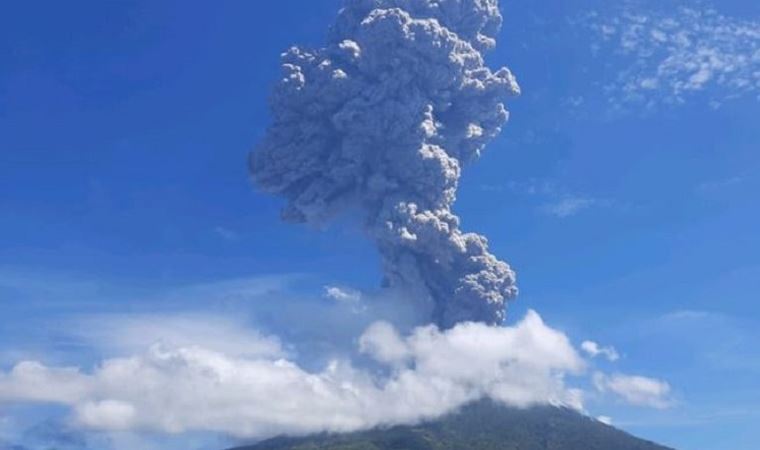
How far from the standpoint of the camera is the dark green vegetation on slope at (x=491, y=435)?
149000 millimetres

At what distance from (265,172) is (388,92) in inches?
852

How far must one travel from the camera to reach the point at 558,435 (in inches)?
6132

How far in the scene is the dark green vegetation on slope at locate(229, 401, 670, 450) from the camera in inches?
5866

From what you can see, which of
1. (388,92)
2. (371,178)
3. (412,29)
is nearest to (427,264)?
(371,178)

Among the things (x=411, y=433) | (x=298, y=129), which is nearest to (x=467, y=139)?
(x=298, y=129)

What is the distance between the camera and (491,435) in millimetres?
157500

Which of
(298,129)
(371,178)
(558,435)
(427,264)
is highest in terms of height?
(298,129)

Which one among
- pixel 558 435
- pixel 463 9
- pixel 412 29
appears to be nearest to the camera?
pixel 412 29

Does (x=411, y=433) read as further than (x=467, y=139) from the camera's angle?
Yes

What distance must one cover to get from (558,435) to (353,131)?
76.3 meters

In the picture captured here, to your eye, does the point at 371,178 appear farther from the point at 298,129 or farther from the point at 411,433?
the point at 411,433

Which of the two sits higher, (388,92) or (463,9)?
(463,9)

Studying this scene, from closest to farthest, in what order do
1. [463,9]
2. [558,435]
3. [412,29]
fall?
1. [412,29]
2. [463,9]
3. [558,435]

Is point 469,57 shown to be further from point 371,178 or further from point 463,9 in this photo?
point 371,178
